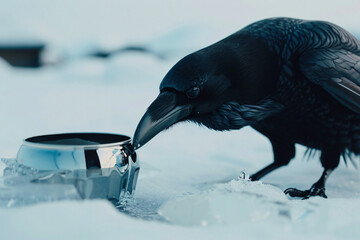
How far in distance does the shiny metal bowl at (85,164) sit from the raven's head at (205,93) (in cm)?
9

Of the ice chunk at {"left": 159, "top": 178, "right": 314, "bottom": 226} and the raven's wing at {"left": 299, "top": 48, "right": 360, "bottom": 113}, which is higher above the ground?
the raven's wing at {"left": 299, "top": 48, "right": 360, "bottom": 113}

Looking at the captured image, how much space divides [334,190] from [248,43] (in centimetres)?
70

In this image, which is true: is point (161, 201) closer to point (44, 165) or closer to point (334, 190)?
A: point (44, 165)

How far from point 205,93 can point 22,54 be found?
990 centimetres

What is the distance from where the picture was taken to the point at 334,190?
1.77m

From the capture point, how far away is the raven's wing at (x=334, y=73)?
1522mm

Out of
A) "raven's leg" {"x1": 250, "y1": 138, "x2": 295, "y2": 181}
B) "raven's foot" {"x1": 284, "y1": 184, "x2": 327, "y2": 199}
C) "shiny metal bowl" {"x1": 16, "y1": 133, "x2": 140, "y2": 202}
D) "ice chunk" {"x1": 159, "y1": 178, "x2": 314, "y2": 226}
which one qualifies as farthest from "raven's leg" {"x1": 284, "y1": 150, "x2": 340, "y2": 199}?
"shiny metal bowl" {"x1": 16, "y1": 133, "x2": 140, "y2": 202}

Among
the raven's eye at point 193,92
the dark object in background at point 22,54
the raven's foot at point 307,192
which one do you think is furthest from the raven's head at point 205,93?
the dark object in background at point 22,54

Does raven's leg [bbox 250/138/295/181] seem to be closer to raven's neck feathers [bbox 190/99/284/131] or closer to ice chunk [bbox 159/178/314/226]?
raven's neck feathers [bbox 190/99/284/131]

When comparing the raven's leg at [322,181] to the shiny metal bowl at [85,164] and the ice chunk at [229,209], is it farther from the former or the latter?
the shiny metal bowl at [85,164]

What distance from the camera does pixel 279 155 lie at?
6.22ft

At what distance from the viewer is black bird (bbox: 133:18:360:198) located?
4.51ft

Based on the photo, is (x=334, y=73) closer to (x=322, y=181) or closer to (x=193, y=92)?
(x=322, y=181)

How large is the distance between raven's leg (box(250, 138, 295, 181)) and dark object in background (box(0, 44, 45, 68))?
368 inches
